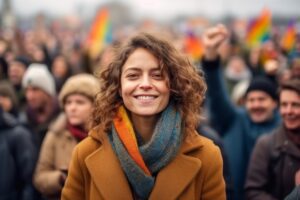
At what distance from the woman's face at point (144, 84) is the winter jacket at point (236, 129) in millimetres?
1733

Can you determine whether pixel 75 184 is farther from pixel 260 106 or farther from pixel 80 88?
pixel 260 106

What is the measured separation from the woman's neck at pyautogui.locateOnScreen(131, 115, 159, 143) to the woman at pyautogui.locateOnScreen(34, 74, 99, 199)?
3.20 feet

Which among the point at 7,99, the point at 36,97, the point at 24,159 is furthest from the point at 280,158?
the point at 7,99

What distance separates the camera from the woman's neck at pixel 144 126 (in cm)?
271

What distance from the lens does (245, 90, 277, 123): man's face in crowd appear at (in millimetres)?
4516

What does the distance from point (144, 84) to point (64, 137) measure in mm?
1421

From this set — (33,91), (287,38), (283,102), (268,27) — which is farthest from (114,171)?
(287,38)

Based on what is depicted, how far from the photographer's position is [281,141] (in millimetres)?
3551

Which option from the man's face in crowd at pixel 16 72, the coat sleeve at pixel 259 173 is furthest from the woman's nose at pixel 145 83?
the man's face in crowd at pixel 16 72

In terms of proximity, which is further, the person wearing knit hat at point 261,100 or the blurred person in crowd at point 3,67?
the blurred person in crowd at point 3,67

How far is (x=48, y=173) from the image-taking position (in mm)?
3639

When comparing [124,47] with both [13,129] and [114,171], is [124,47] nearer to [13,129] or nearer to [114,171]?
[114,171]

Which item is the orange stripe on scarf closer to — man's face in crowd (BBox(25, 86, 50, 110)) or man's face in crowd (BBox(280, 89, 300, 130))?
man's face in crowd (BBox(280, 89, 300, 130))

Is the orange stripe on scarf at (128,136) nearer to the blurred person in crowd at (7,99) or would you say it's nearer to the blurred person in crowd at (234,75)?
the blurred person in crowd at (7,99)
